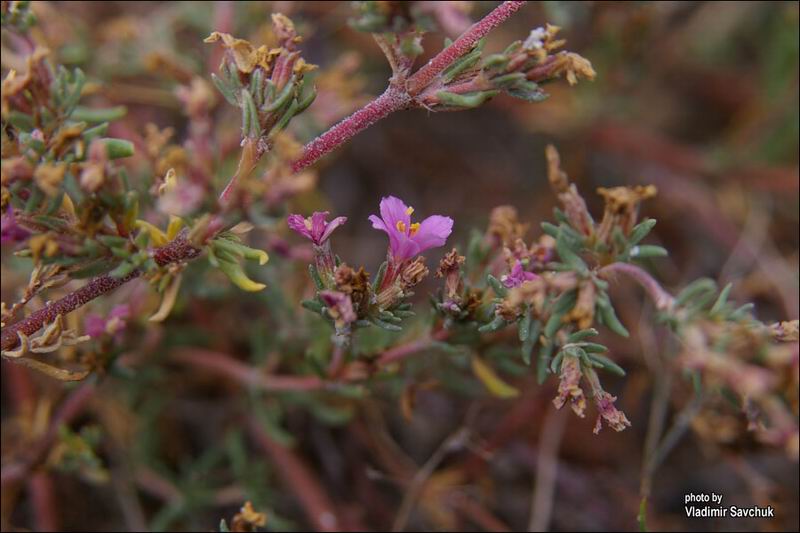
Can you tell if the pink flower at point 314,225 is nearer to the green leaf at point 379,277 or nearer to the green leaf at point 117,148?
the green leaf at point 379,277

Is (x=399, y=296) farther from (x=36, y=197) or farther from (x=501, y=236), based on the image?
Answer: (x=36, y=197)

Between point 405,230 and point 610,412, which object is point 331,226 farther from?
point 610,412

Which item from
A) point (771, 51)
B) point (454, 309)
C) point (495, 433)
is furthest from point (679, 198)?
point (454, 309)

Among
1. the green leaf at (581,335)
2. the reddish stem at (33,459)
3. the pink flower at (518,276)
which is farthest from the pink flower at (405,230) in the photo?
the reddish stem at (33,459)

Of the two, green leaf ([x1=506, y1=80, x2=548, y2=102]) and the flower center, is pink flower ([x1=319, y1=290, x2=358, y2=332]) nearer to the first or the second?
the flower center

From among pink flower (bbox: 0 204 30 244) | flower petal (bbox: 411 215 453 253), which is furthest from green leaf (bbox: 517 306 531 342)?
pink flower (bbox: 0 204 30 244)

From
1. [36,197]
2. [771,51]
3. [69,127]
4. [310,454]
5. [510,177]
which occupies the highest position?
[771,51]
